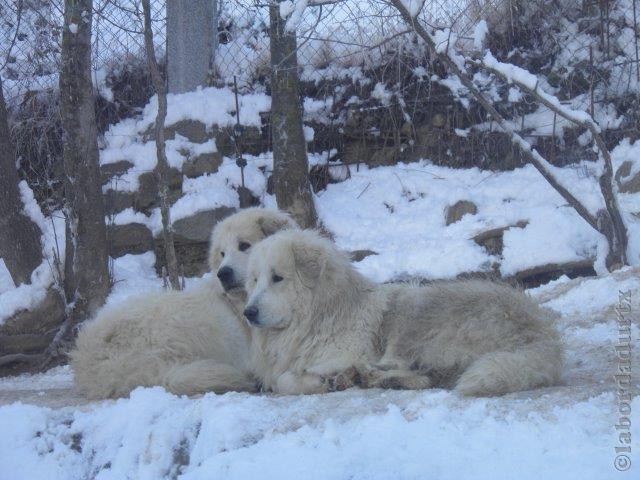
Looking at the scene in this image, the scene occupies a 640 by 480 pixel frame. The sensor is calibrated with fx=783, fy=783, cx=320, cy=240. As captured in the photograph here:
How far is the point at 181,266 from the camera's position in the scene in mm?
9094

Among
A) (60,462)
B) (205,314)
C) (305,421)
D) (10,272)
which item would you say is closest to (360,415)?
(305,421)

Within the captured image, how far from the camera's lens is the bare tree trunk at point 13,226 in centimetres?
817

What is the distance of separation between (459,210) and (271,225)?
4.36 m

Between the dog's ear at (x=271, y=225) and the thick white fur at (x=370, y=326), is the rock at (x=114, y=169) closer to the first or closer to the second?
the dog's ear at (x=271, y=225)

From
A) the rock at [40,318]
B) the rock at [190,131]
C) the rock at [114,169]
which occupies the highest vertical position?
the rock at [190,131]

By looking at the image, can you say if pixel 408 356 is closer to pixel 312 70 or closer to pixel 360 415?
pixel 360 415

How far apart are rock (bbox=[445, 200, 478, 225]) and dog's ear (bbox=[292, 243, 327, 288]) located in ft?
16.2

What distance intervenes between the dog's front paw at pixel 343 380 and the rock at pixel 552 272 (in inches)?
164

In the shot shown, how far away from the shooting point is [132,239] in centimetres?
988

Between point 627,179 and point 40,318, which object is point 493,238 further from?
point 40,318

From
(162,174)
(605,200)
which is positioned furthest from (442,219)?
(162,174)

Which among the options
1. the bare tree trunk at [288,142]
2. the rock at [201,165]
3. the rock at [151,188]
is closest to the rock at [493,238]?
the bare tree trunk at [288,142]

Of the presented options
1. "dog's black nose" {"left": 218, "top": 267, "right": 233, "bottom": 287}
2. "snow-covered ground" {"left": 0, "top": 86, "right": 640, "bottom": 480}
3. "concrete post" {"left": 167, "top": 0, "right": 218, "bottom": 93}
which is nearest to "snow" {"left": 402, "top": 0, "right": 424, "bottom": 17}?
"dog's black nose" {"left": 218, "top": 267, "right": 233, "bottom": 287}

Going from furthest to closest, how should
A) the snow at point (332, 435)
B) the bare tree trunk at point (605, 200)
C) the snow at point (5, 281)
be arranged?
the snow at point (5, 281) → the bare tree trunk at point (605, 200) → the snow at point (332, 435)
